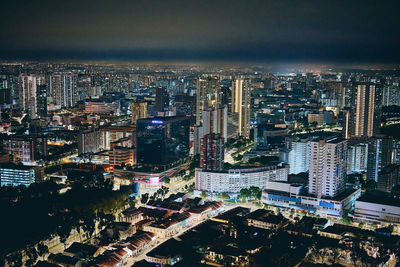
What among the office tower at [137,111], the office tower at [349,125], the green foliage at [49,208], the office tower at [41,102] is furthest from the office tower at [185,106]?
the green foliage at [49,208]

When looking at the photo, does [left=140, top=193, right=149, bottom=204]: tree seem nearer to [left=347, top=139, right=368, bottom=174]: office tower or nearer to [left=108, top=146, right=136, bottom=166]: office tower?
[left=108, top=146, right=136, bottom=166]: office tower

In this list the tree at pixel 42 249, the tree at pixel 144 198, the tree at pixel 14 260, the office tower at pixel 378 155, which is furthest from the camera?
the office tower at pixel 378 155

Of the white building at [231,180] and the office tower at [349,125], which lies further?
the office tower at [349,125]

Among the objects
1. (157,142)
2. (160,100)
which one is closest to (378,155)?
(157,142)

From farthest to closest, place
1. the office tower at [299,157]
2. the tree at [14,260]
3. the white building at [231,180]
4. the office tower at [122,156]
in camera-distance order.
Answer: the office tower at [122,156] < the office tower at [299,157] < the white building at [231,180] < the tree at [14,260]

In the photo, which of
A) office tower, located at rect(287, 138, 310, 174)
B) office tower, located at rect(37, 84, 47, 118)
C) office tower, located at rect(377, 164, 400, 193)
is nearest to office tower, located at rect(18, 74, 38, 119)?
office tower, located at rect(37, 84, 47, 118)

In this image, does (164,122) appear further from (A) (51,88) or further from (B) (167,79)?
(B) (167,79)

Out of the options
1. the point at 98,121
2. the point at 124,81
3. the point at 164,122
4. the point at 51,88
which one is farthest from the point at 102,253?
the point at 124,81

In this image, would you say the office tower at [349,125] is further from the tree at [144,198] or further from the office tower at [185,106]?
the tree at [144,198]
